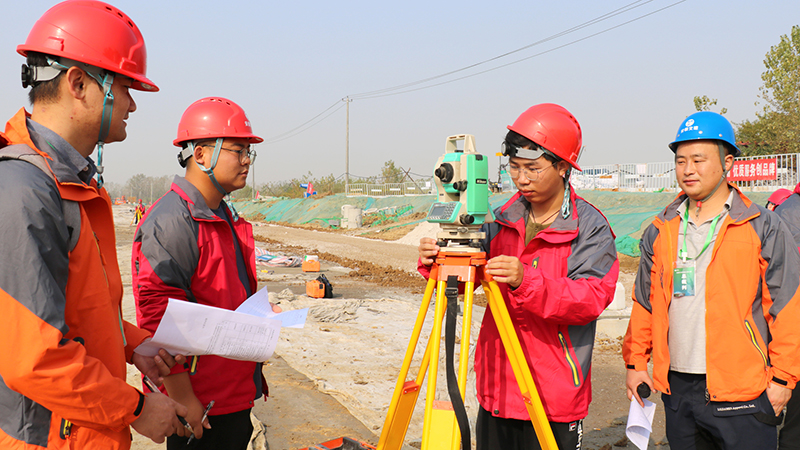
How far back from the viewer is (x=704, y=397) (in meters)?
2.36

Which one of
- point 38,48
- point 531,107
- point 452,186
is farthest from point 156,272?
point 531,107

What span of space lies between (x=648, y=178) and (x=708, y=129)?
21144mm

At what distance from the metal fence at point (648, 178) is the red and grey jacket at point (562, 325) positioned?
15251mm

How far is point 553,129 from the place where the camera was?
7.61 feet

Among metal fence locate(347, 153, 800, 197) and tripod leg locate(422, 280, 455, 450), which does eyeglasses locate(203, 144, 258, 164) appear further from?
metal fence locate(347, 153, 800, 197)

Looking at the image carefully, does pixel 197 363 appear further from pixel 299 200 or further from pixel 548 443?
pixel 299 200

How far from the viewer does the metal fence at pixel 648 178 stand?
56.1 ft

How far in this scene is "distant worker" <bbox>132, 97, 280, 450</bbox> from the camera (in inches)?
82.0

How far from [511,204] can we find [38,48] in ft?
6.50

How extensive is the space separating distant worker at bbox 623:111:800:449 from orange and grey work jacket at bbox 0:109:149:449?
2.30 meters

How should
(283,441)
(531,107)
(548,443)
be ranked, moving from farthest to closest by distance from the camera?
(283,441) → (531,107) → (548,443)

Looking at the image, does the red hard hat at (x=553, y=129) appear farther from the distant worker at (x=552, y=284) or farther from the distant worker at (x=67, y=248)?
the distant worker at (x=67, y=248)

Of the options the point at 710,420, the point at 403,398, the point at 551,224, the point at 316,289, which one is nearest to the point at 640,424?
the point at 710,420

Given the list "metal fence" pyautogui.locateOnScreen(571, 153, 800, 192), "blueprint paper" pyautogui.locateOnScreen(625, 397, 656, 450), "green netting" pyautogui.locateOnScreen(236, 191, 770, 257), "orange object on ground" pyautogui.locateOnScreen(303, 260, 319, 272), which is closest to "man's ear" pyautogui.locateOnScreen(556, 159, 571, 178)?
"blueprint paper" pyautogui.locateOnScreen(625, 397, 656, 450)
